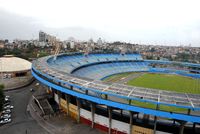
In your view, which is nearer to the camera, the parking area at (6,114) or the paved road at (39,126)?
the paved road at (39,126)

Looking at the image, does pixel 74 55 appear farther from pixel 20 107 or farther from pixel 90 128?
pixel 90 128

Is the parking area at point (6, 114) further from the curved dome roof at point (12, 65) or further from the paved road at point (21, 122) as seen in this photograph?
the curved dome roof at point (12, 65)

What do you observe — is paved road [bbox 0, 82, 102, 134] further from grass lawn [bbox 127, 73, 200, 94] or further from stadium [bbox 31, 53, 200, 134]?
grass lawn [bbox 127, 73, 200, 94]

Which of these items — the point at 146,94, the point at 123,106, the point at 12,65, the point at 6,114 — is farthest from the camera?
the point at 12,65

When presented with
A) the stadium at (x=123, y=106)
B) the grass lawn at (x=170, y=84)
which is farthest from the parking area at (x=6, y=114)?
the grass lawn at (x=170, y=84)

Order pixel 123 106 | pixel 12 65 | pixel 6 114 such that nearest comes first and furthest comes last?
pixel 123 106 < pixel 6 114 < pixel 12 65

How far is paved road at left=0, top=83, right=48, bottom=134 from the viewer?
25.3m

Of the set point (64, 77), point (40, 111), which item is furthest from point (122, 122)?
point (40, 111)

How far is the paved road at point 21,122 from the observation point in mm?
25328

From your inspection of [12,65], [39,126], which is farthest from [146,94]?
[12,65]

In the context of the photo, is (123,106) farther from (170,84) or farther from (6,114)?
(170,84)

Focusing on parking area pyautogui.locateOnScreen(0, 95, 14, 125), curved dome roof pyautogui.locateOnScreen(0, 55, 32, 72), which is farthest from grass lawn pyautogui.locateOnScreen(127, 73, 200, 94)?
curved dome roof pyautogui.locateOnScreen(0, 55, 32, 72)

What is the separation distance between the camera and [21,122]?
27.9 m

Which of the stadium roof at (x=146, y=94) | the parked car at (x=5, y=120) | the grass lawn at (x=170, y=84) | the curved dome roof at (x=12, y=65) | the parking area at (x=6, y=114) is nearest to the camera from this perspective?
the stadium roof at (x=146, y=94)
